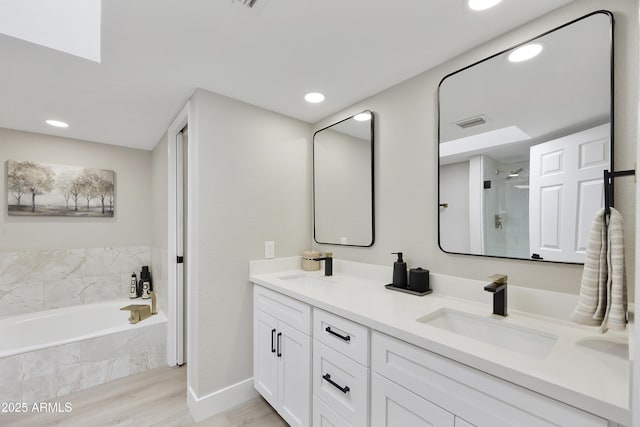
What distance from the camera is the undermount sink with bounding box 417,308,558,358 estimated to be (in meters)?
1.03

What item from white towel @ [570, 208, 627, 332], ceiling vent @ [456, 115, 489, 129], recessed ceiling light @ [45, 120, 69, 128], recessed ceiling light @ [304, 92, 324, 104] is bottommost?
white towel @ [570, 208, 627, 332]

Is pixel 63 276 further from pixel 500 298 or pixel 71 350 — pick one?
pixel 500 298

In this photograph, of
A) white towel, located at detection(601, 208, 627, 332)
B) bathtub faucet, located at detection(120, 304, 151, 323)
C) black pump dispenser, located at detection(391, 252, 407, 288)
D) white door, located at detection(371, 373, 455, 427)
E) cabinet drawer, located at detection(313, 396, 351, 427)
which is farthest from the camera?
bathtub faucet, located at detection(120, 304, 151, 323)

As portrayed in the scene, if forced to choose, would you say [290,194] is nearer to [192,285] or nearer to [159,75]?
[192,285]

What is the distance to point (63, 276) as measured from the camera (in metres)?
2.91

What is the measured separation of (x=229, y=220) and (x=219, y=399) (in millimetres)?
1244

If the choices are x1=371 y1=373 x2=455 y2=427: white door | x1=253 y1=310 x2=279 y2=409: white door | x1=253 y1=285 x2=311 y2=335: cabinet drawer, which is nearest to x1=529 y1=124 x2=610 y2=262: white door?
x1=371 y1=373 x2=455 y2=427: white door

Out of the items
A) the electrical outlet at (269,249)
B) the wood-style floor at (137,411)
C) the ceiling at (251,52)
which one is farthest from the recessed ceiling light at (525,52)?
the wood-style floor at (137,411)

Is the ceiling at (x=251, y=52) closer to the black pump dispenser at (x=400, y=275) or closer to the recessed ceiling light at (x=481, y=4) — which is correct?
the recessed ceiling light at (x=481, y=4)

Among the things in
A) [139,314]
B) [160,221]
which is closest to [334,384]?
[139,314]

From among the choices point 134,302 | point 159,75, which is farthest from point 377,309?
point 134,302

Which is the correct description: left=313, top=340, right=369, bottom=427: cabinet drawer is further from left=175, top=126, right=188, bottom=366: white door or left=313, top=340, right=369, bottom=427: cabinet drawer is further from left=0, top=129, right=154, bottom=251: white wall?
left=0, top=129, right=154, bottom=251: white wall

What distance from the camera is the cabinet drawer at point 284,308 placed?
1528 mm

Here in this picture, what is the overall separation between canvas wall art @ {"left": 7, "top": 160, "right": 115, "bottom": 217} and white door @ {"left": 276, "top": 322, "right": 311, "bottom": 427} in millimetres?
2826
